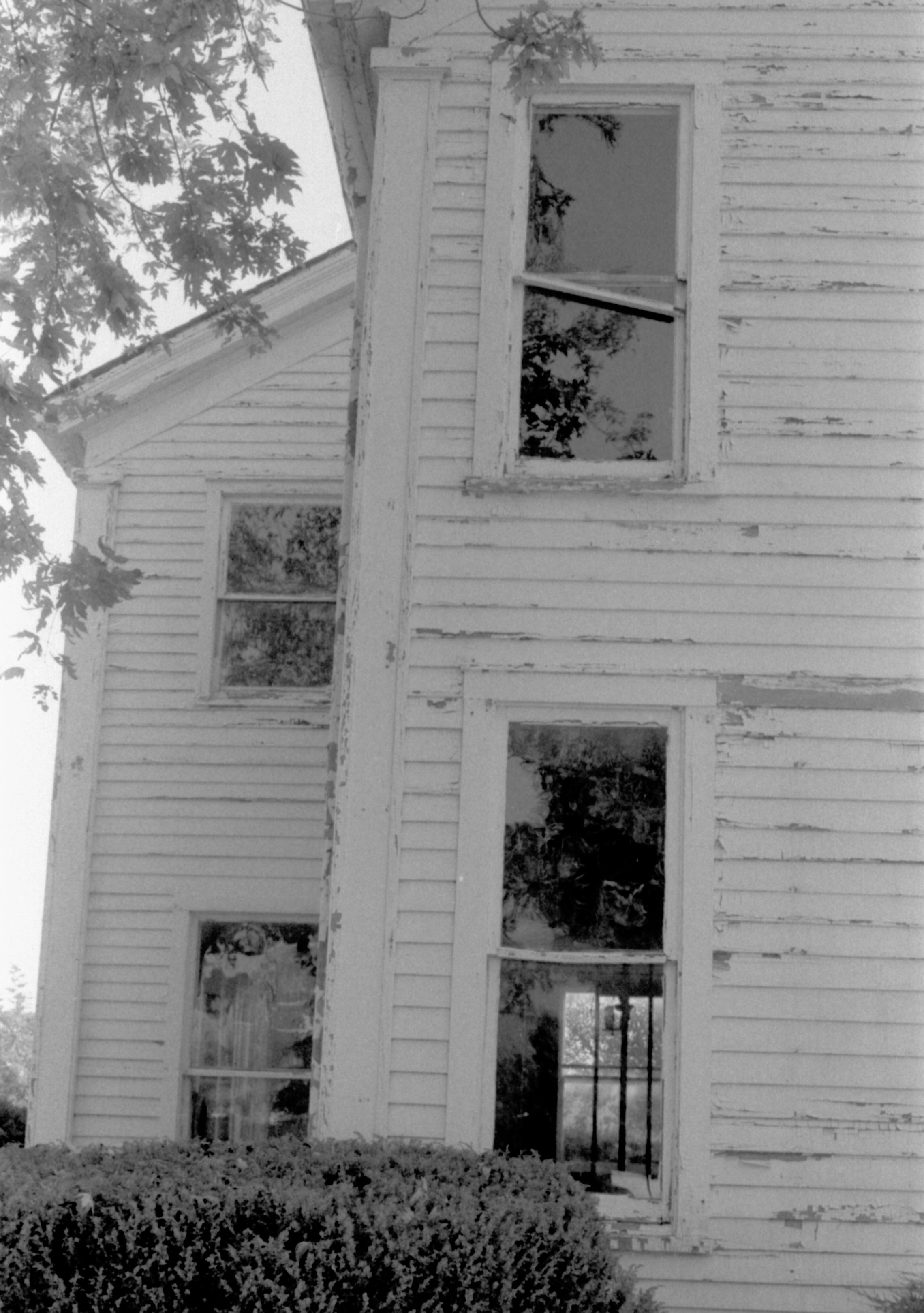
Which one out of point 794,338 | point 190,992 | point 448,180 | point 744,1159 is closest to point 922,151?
point 794,338

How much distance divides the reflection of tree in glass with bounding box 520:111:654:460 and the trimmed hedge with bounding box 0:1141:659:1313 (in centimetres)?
359

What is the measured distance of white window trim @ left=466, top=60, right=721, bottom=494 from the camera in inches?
290

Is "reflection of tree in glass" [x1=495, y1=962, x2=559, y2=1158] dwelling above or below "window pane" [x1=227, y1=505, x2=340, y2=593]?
below

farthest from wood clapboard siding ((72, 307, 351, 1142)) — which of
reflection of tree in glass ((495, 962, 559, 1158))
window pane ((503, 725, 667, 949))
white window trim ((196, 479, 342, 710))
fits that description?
reflection of tree in glass ((495, 962, 559, 1158))

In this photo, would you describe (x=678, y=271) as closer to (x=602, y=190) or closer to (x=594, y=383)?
(x=602, y=190)

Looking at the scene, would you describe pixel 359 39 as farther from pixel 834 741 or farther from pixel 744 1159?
pixel 744 1159

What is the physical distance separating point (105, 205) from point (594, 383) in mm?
5025

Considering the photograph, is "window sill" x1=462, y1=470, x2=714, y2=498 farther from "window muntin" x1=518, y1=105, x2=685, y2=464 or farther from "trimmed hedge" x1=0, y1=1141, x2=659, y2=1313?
"trimmed hedge" x1=0, y1=1141, x2=659, y2=1313

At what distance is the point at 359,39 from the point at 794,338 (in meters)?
2.72

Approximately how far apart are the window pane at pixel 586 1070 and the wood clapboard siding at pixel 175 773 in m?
4.48

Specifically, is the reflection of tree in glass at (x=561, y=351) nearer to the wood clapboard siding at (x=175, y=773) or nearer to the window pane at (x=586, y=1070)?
the window pane at (x=586, y=1070)

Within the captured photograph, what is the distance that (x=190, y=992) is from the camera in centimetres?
1142

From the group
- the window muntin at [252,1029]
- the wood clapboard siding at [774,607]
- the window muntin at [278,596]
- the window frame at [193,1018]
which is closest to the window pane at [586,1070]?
the wood clapboard siding at [774,607]

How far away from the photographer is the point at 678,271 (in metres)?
7.68
